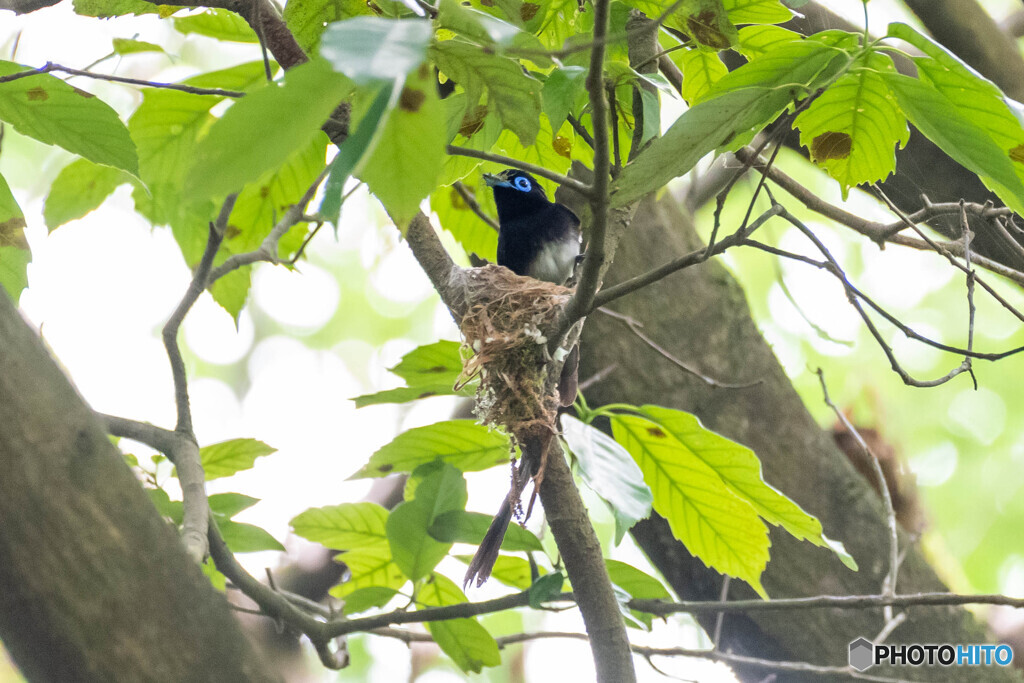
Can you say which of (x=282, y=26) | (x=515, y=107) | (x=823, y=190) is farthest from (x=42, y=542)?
(x=823, y=190)

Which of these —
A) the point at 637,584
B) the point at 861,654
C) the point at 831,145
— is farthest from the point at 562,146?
the point at 861,654

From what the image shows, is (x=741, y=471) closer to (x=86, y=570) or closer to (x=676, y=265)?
(x=676, y=265)

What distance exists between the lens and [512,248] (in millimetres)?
3295

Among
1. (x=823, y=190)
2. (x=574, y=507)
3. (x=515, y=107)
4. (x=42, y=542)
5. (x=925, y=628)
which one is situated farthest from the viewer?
(x=823, y=190)

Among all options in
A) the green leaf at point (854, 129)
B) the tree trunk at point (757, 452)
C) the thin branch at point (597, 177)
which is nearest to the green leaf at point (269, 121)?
the thin branch at point (597, 177)

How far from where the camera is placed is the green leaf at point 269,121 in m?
0.58

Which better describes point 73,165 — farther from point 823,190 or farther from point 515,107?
point 823,190

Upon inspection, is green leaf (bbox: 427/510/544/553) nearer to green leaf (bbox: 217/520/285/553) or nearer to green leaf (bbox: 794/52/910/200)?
green leaf (bbox: 217/520/285/553)

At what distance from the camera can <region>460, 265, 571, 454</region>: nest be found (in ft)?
5.76

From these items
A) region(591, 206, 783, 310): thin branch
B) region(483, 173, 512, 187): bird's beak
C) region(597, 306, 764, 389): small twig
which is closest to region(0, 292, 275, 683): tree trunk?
region(591, 206, 783, 310): thin branch

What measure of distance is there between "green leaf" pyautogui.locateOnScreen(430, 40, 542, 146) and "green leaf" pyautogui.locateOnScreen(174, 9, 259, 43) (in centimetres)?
104

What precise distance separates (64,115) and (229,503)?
958 millimetres

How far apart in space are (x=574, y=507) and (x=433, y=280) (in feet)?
1.95

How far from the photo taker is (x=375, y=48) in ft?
1.72
